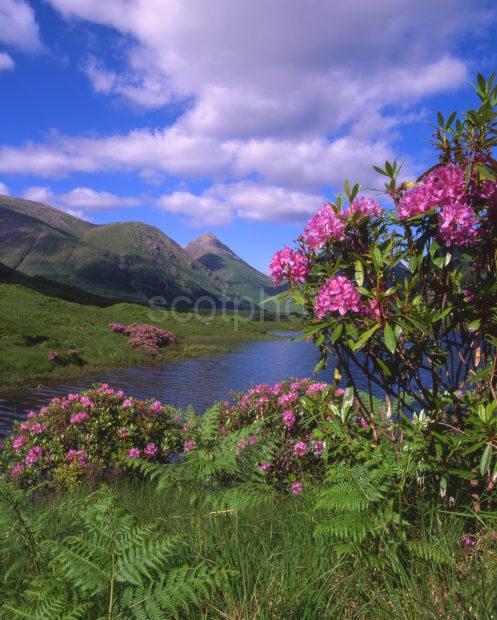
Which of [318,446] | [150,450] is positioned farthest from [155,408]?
[318,446]

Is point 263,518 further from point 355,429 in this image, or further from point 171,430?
point 171,430

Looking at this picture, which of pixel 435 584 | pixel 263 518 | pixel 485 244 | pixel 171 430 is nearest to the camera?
pixel 435 584

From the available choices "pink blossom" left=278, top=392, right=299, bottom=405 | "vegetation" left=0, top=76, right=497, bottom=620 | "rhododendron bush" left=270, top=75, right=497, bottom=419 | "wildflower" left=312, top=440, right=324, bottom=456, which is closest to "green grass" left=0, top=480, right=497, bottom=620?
"vegetation" left=0, top=76, right=497, bottom=620

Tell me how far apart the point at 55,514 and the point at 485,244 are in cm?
456

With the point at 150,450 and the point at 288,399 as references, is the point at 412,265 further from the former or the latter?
the point at 150,450

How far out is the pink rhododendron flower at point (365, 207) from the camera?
416 cm

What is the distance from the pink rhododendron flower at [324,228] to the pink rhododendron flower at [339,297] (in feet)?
1.93

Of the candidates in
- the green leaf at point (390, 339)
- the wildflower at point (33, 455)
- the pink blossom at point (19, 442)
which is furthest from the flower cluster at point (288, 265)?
the pink blossom at point (19, 442)

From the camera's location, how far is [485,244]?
13.3 ft

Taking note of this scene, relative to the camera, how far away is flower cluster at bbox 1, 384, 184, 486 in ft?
29.2

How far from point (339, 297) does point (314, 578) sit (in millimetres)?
2052

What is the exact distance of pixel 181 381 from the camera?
29688mm

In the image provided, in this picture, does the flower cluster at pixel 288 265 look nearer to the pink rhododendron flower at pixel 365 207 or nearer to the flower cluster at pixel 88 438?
the pink rhododendron flower at pixel 365 207

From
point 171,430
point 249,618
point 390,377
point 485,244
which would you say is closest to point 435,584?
point 249,618
